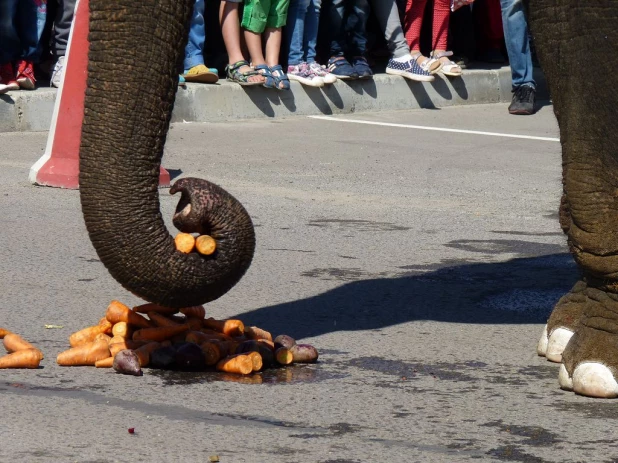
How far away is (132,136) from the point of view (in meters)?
3.79

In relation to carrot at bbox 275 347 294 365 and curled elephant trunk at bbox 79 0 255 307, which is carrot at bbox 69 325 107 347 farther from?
curled elephant trunk at bbox 79 0 255 307

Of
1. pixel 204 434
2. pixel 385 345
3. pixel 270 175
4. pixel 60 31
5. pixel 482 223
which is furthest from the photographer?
pixel 60 31

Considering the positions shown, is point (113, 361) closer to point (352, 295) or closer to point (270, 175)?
point (352, 295)

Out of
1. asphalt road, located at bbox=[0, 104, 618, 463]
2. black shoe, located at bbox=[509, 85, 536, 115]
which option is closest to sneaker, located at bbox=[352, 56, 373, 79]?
black shoe, located at bbox=[509, 85, 536, 115]

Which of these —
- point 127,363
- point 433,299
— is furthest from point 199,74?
point 127,363

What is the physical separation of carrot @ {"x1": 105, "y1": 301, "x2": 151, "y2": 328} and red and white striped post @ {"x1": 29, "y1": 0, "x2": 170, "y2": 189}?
3.46m

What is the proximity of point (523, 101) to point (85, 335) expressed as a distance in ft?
30.0

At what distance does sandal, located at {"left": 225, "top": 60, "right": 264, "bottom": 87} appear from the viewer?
38.1 ft

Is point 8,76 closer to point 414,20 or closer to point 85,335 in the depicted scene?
point 414,20

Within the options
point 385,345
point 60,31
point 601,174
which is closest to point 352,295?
point 385,345

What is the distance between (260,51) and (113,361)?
762 cm

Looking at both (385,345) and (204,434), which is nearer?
(204,434)

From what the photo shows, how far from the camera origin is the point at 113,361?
4406 mm

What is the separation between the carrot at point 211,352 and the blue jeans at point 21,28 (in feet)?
21.1
